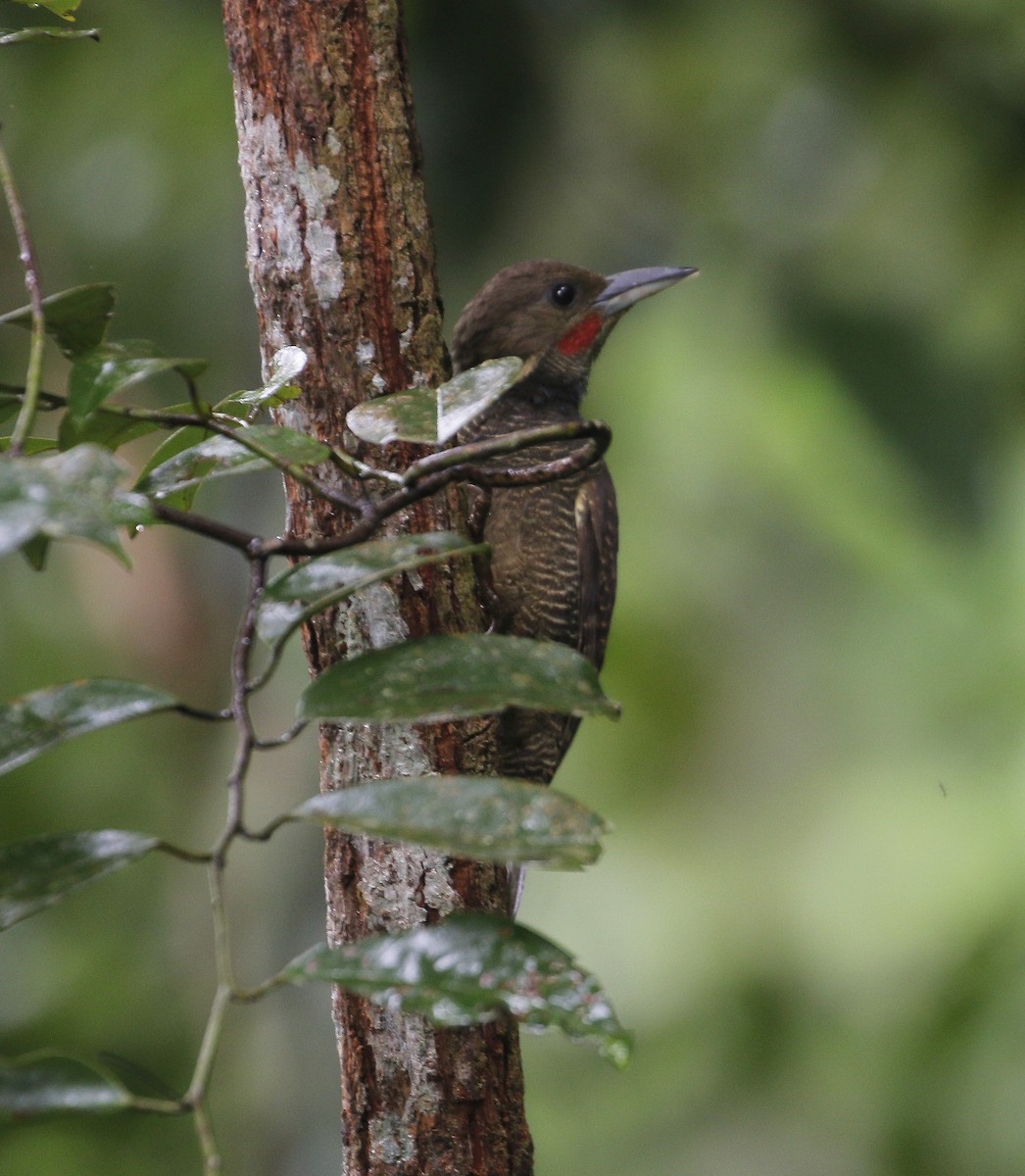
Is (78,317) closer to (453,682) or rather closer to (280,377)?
(280,377)

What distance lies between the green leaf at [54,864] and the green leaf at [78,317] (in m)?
0.38

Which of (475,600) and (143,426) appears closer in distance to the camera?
(143,426)

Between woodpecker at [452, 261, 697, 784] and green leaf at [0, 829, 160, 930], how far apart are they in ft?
3.78

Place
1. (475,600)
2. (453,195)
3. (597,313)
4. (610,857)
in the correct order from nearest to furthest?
(475,600) → (597,313) → (453,195) → (610,857)

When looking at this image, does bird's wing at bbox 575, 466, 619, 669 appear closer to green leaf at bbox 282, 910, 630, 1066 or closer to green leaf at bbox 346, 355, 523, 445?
green leaf at bbox 346, 355, 523, 445

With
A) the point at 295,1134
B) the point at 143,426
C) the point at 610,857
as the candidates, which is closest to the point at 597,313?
the point at 143,426

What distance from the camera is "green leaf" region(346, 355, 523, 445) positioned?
3.11 ft

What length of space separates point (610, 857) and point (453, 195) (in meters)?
1.75

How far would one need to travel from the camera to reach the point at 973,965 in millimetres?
3066

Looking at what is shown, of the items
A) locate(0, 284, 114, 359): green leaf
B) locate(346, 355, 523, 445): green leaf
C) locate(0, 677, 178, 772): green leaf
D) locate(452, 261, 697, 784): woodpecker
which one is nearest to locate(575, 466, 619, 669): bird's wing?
locate(452, 261, 697, 784): woodpecker

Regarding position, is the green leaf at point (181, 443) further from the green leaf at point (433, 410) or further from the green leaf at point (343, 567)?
the green leaf at point (343, 567)

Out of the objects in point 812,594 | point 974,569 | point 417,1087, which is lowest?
point 812,594

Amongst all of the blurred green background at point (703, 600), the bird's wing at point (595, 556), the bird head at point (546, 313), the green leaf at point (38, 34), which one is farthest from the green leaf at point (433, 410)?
the blurred green background at point (703, 600)

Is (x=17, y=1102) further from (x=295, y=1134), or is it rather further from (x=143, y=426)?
(x=295, y=1134)
